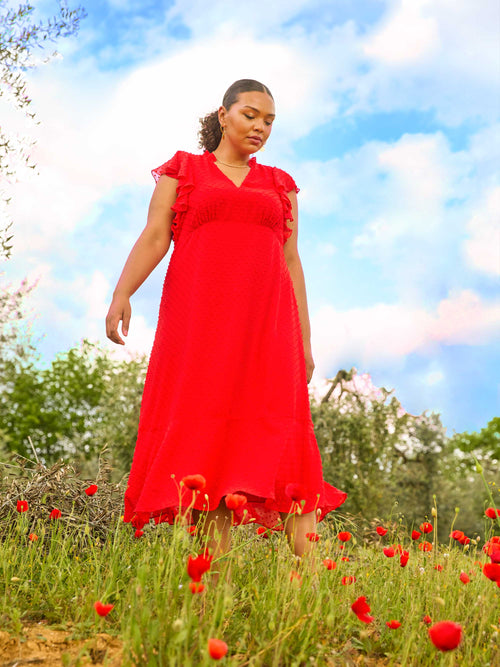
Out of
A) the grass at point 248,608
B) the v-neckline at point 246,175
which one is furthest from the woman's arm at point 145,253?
the grass at point 248,608

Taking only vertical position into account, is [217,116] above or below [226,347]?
above

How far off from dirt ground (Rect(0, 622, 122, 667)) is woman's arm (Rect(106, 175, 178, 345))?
1463mm

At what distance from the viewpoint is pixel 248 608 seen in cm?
279

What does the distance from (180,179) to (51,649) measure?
225 cm

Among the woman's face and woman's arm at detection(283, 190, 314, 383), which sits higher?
the woman's face

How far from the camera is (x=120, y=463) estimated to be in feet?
31.1

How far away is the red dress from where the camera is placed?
116 inches

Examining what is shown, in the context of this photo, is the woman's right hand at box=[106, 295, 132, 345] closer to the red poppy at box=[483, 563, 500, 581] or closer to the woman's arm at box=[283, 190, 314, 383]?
the woman's arm at box=[283, 190, 314, 383]

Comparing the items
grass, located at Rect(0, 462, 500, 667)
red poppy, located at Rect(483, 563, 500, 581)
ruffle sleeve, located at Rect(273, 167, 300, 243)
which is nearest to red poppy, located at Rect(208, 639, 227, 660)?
grass, located at Rect(0, 462, 500, 667)

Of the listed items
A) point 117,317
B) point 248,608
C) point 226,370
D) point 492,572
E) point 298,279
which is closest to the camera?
point 492,572

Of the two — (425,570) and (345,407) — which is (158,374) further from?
(345,407)

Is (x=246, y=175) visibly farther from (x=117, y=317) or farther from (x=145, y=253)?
(x=117, y=317)

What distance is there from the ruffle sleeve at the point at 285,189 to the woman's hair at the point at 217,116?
1.36 ft

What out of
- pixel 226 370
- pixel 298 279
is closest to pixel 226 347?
pixel 226 370
